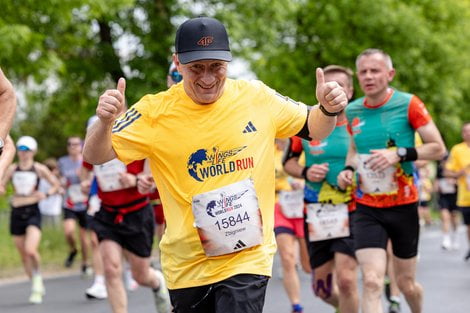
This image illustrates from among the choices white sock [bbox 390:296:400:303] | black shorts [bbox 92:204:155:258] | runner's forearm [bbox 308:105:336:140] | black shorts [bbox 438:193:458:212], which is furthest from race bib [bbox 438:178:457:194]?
runner's forearm [bbox 308:105:336:140]

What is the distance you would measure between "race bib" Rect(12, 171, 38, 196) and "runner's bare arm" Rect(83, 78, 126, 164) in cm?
828

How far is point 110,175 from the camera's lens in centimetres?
885

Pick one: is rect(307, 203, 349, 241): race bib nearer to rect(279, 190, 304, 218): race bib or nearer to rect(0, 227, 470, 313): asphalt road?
rect(0, 227, 470, 313): asphalt road

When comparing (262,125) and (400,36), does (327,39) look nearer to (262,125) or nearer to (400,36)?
(400,36)

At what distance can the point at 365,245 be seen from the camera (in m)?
7.22

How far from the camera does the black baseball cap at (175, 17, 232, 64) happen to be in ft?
15.5

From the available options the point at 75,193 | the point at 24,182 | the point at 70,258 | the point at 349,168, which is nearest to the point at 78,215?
the point at 75,193

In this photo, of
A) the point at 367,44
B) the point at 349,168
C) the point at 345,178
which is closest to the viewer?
the point at 345,178

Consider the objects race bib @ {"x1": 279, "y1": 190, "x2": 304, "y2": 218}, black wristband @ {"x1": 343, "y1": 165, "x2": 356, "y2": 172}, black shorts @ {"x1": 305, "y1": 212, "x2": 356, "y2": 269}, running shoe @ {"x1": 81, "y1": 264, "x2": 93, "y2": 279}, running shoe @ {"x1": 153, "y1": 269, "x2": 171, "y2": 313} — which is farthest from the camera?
running shoe @ {"x1": 81, "y1": 264, "x2": 93, "y2": 279}

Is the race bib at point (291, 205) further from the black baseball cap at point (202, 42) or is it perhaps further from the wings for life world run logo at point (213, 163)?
the black baseball cap at point (202, 42)

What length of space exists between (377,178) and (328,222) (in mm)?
805

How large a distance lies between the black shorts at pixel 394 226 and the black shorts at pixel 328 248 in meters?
0.42

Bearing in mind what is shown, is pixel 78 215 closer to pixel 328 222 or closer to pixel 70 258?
pixel 70 258

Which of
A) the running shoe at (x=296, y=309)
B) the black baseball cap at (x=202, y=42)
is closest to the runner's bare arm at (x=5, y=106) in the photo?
the black baseball cap at (x=202, y=42)
